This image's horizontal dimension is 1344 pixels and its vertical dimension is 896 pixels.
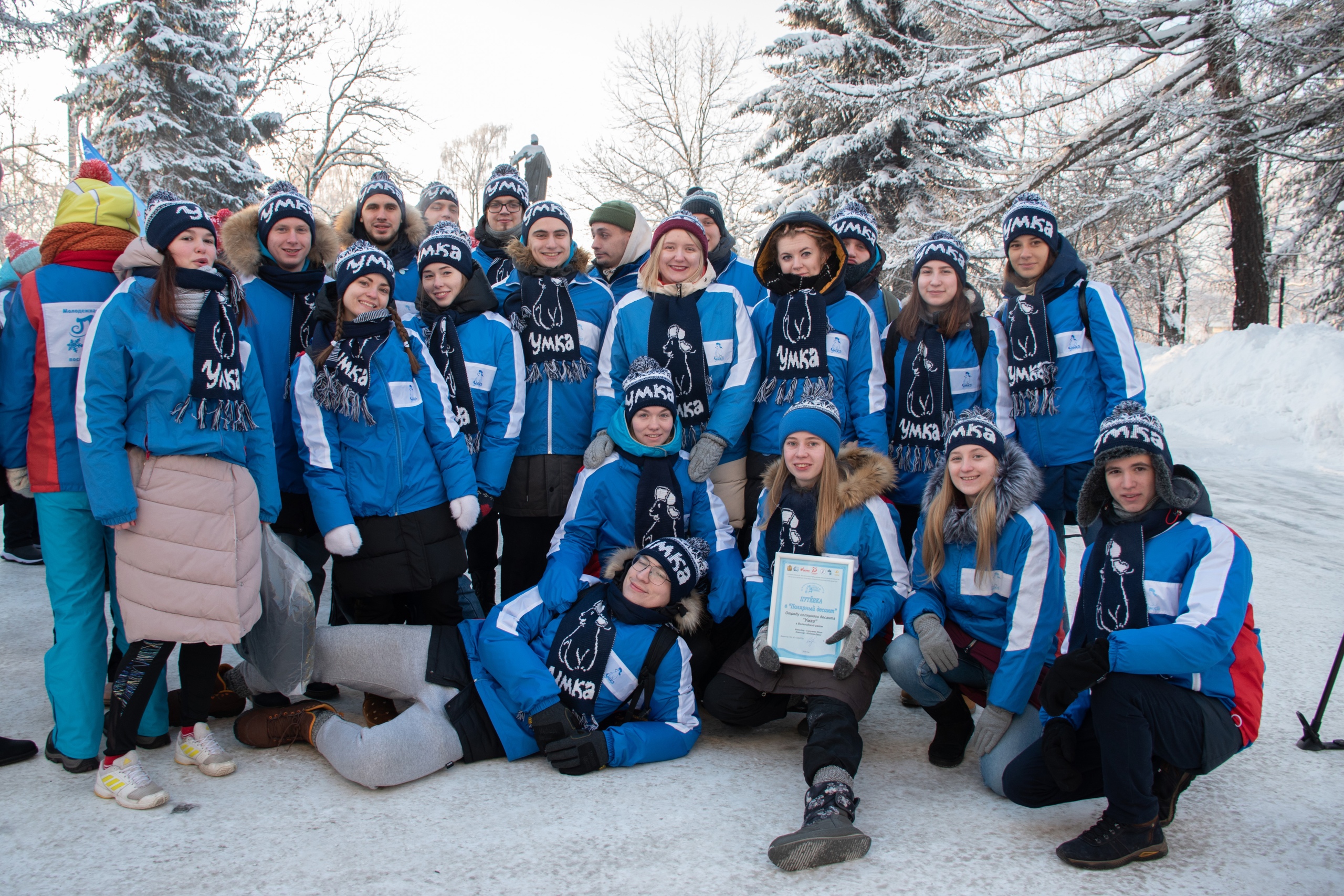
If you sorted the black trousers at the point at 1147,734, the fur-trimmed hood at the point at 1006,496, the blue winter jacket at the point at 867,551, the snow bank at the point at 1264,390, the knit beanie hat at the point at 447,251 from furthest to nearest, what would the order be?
the snow bank at the point at 1264,390, the knit beanie hat at the point at 447,251, the blue winter jacket at the point at 867,551, the fur-trimmed hood at the point at 1006,496, the black trousers at the point at 1147,734

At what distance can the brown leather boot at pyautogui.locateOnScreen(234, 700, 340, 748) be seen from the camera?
3.32 metres

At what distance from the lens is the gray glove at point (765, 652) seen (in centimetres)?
331

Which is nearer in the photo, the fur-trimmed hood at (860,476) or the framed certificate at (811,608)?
the framed certificate at (811,608)

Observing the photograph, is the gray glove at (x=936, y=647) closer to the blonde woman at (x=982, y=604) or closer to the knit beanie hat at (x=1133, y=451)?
the blonde woman at (x=982, y=604)

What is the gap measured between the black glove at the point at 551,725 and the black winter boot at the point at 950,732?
Result: 4.74 feet

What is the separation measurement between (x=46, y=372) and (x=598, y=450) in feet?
6.93

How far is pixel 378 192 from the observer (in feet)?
14.7

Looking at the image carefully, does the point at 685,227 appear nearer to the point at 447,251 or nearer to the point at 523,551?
the point at 447,251

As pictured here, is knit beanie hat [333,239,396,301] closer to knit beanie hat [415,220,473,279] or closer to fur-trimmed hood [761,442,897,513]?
knit beanie hat [415,220,473,279]

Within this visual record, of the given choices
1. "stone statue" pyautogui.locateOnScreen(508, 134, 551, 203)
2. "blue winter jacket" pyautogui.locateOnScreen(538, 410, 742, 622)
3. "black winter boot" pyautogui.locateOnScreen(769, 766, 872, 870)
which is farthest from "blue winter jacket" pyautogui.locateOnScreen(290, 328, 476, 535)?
"stone statue" pyautogui.locateOnScreen(508, 134, 551, 203)

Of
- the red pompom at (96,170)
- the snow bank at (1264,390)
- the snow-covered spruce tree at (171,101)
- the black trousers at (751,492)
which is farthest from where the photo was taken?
the snow-covered spruce tree at (171,101)

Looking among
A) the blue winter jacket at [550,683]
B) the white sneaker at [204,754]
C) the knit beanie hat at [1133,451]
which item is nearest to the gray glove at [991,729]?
the knit beanie hat at [1133,451]

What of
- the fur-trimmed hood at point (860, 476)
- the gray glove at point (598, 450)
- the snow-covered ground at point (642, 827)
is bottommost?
the snow-covered ground at point (642, 827)

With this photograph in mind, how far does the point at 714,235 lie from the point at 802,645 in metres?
2.64
